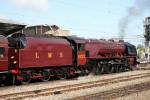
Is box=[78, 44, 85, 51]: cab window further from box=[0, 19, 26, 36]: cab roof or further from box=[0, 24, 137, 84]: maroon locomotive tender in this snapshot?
box=[0, 19, 26, 36]: cab roof

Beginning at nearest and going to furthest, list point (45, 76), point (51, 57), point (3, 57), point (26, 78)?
point (3, 57) → point (26, 78) → point (45, 76) → point (51, 57)

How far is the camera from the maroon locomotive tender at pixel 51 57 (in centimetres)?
2383

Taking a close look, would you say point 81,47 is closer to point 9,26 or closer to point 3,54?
point 9,26

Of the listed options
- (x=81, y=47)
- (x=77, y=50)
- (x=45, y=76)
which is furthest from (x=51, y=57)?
(x=81, y=47)

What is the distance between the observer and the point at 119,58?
38.0 metres

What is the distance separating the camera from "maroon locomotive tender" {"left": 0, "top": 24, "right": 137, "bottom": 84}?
2383 centimetres

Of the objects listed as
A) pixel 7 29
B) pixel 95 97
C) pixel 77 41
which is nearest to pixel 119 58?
pixel 77 41

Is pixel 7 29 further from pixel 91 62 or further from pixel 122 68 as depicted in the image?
pixel 122 68

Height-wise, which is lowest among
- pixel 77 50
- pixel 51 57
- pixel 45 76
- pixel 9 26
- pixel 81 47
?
pixel 45 76

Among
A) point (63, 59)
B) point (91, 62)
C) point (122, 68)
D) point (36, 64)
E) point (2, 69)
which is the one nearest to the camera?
point (2, 69)

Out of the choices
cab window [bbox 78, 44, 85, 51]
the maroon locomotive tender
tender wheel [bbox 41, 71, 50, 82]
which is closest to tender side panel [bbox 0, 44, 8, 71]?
the maroon locomotive tender

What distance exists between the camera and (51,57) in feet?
89.1

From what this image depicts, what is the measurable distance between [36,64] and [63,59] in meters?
3.43

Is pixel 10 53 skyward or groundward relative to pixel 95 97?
skyward
